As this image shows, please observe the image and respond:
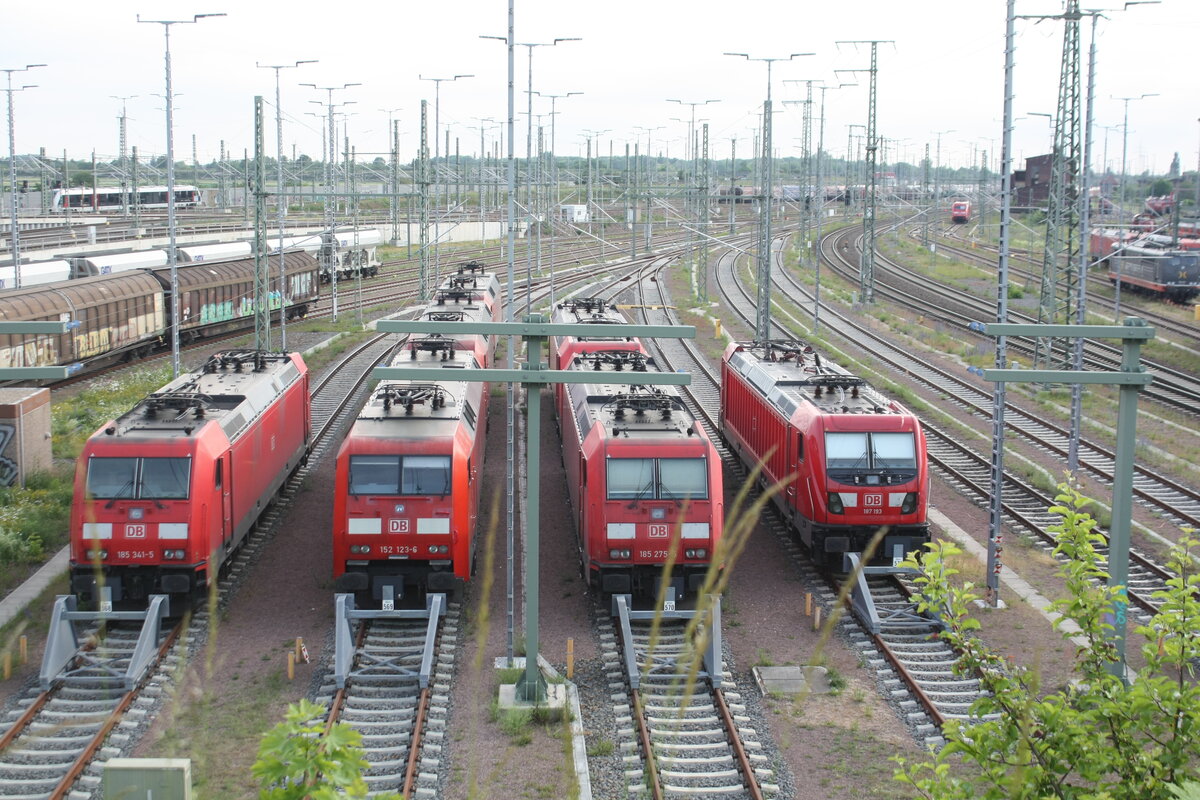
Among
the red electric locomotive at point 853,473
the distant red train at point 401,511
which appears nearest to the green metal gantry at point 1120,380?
the red electric locomotive at point 853,473

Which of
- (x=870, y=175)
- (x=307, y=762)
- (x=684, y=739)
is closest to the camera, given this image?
(x=307, y=762)

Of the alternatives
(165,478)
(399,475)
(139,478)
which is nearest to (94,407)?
(139,478)

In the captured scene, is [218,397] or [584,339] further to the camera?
[584,339]

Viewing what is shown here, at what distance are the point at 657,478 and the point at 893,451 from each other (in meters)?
4.27

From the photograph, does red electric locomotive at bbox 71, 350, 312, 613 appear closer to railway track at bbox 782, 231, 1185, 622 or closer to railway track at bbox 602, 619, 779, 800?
railway track at bbox 602, 619, 779, 800

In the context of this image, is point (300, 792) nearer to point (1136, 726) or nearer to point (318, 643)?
point (1136, 726)

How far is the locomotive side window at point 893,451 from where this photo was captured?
1934cm

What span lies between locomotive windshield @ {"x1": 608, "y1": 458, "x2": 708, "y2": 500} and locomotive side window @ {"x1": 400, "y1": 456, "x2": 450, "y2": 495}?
7.85 ft

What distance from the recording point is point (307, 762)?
5035 mm

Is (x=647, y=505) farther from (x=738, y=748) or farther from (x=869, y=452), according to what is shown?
(x=738, y=748)

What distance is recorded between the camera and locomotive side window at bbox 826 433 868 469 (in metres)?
19.3

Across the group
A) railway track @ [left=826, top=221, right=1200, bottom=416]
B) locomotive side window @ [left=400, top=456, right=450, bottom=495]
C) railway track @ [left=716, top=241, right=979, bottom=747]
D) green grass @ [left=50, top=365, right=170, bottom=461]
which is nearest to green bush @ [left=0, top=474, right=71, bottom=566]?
green grass @ [left=50, top=365, right=170, bottom=461]

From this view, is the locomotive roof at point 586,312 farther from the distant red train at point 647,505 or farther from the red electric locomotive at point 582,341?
the distant red train at point 647,505

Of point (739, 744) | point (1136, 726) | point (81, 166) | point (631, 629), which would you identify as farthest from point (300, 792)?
A: point (81, 166)
